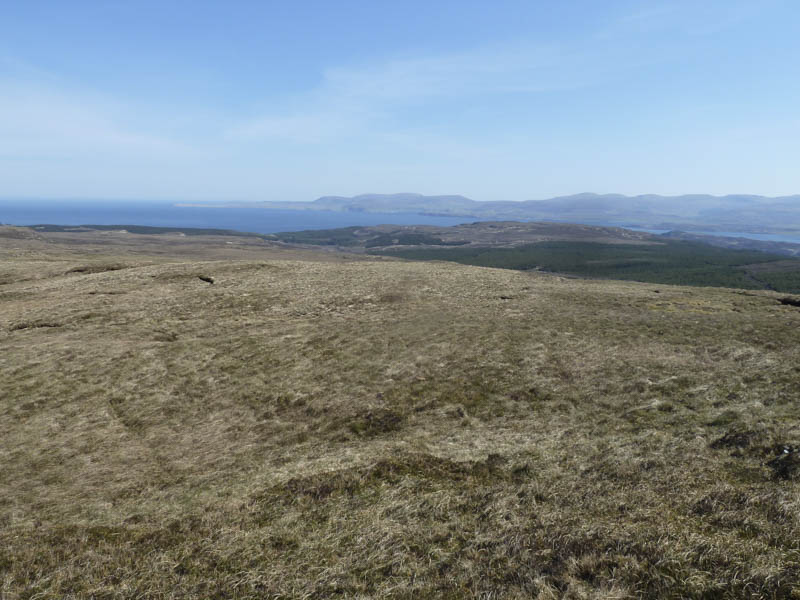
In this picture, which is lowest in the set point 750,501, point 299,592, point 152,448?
point 152,448

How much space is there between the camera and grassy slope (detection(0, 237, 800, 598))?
9.65 metres

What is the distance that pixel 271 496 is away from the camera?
44.3 ft

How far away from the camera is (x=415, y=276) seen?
51.0 m

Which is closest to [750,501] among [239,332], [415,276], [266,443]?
[266,443]

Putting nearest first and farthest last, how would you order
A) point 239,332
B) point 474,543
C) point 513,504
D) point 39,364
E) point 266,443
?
point 474,543 → point 513,504 → point 266,443 → point 39,364 → point 239,332

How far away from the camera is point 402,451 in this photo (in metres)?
16.1

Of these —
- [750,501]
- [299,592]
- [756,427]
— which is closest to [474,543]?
[299,592]

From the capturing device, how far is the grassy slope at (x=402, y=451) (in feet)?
31.7

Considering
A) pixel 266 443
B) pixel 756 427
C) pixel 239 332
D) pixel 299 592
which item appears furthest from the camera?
pixel 239 332

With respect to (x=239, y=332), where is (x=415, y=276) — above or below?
above

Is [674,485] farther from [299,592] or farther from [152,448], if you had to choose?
[152,448]

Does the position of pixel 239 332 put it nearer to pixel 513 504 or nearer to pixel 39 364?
pixel 39 364

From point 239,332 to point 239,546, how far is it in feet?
79.9

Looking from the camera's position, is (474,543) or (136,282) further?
(136,282)
